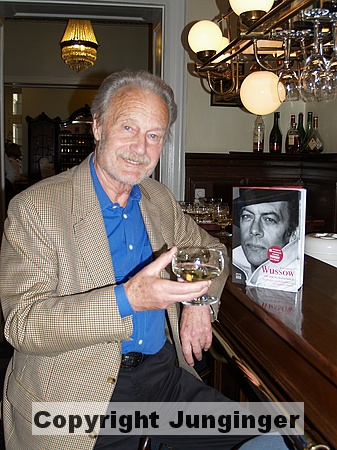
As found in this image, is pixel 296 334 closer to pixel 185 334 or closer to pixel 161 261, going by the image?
pixel 161 261

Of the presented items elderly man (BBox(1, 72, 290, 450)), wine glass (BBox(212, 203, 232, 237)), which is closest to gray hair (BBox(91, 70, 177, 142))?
elderly man (BBox(1, 72, 290, 450))

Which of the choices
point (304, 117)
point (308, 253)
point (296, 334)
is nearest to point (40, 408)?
point (296, 334)

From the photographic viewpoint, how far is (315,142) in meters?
4.17

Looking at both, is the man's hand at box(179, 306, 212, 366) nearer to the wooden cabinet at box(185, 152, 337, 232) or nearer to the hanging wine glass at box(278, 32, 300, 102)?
the hanging wine glass at box(278, 32, 300, 102)

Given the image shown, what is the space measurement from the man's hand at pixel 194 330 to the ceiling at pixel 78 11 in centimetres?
283

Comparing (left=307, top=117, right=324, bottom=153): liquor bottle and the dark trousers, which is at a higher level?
(left=307, top=117, right=324, bottom=153): liquor bottle

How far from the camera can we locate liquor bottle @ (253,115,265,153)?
13.7ft

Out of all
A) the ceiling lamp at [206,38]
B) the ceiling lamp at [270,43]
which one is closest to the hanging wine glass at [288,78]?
the ceiling lamp at [270,43]

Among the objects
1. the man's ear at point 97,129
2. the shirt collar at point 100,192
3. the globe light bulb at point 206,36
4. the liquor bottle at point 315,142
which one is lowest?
the shirt collar at point 100,192

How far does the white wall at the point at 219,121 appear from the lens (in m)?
4.00

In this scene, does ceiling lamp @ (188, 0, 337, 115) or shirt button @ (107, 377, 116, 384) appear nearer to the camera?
shirt button @ (107, 377, 116, 384)

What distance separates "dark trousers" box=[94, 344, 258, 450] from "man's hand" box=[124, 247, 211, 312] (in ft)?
1.47

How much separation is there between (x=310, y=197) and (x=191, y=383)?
288 centimetres

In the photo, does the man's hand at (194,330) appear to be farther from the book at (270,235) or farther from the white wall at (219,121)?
the white wall at (219,121)
